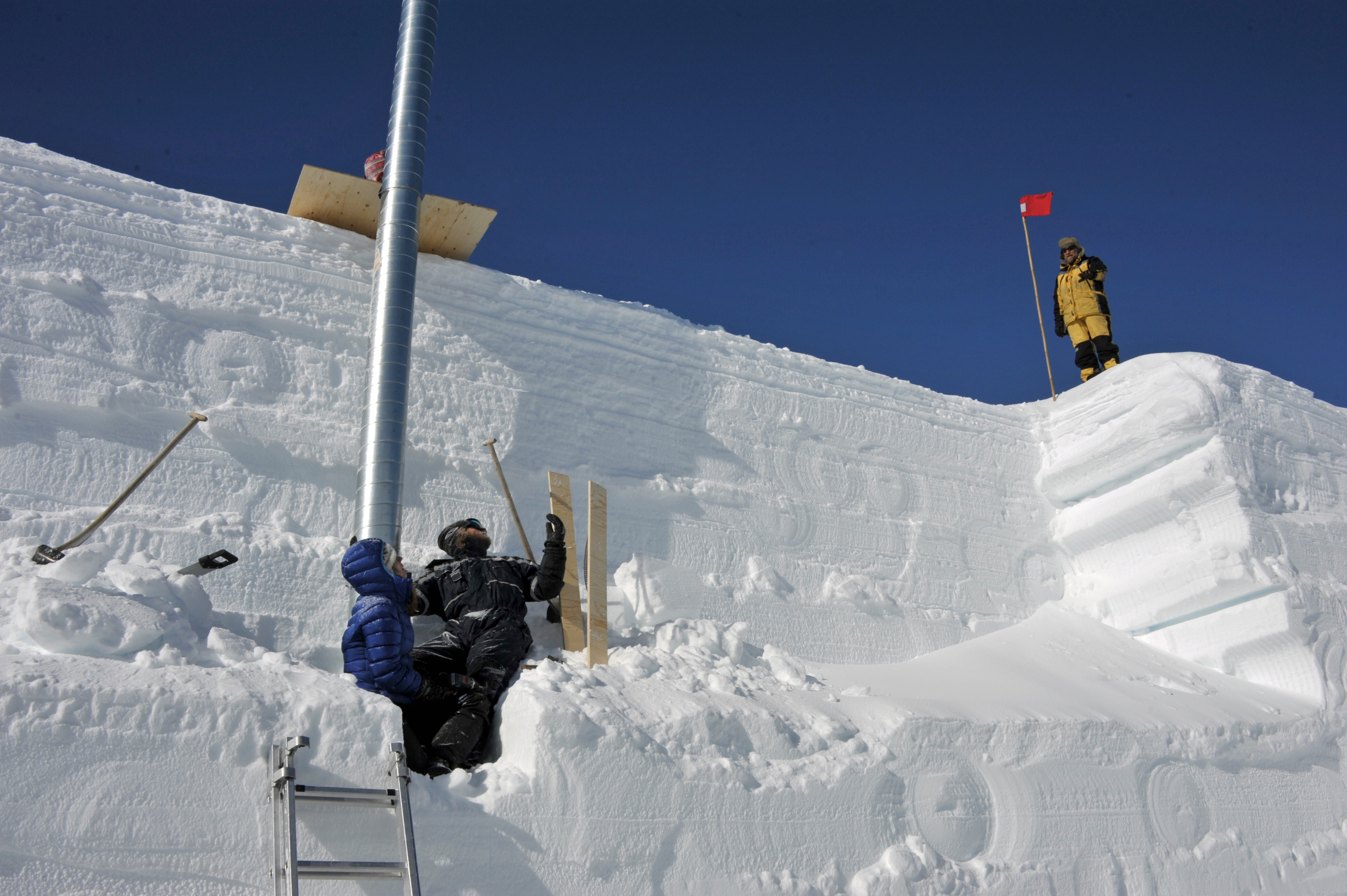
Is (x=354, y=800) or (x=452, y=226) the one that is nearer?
(x=354, y=800)

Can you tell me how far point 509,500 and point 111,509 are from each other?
186 cm

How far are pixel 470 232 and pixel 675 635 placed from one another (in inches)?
110

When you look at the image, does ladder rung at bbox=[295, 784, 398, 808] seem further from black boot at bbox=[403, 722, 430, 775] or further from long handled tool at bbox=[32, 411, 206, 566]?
long handled tool at bbox=[32, 411, 206, 566]

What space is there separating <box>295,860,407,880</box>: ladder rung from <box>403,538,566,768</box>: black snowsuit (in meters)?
0.54

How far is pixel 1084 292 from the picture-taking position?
339 inches

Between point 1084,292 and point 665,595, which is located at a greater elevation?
point 1084,292

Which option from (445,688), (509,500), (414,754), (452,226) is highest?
(452,226)

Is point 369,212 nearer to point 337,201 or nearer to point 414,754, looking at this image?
point 337,201

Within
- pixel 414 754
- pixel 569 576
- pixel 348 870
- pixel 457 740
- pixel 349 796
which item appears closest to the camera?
pixel 348 870

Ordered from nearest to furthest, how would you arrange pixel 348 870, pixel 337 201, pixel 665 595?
1. pixel 348 870
2. pixel 665 595
3. pixel 337 201

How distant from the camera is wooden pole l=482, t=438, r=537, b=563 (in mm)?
5301

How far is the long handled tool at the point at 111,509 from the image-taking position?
3922mm

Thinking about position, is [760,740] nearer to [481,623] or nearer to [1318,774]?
[481,623]

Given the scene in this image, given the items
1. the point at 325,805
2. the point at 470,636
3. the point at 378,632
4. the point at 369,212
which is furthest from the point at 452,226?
the point at 325,805
